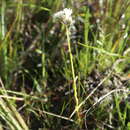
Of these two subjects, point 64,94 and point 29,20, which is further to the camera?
point 29,20

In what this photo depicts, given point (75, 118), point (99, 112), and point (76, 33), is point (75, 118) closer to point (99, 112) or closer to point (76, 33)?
point (99, 112)

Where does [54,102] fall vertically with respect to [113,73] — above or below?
below

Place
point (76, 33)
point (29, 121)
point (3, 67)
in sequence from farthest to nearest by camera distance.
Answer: point (76, 33)
point (3, 67)
point (29, 121)

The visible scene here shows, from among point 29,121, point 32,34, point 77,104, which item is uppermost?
point 32,34

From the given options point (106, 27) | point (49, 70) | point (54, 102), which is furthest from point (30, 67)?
point (106, 27)

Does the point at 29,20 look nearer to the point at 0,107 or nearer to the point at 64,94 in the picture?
the point at 64,94

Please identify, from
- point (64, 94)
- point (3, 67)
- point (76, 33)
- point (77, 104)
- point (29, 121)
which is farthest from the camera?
point (76, 33)
